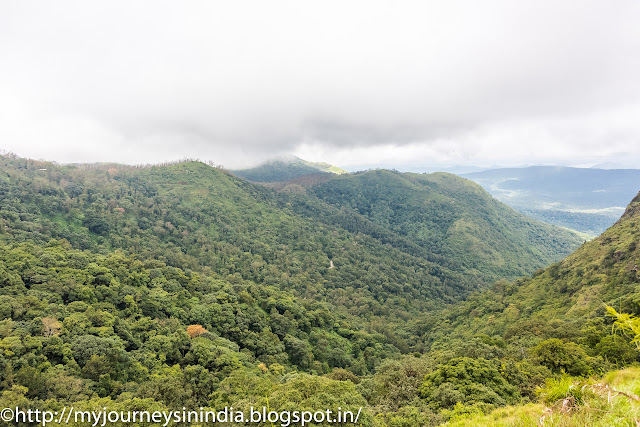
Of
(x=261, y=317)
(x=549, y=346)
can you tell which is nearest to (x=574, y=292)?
(x=549, y=346)

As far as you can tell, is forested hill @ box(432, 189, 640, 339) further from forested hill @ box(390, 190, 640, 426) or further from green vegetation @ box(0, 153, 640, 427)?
green vegetation @ box(0, 153, 640, 427)

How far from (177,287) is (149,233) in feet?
220

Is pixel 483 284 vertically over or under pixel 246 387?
under

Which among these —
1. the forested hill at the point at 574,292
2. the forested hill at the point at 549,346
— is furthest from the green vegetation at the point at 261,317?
the forested hill at the point at 574,292

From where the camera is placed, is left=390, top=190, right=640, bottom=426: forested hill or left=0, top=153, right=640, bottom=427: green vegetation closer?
left=390, top=190, right=640, bottom=426: forested hill

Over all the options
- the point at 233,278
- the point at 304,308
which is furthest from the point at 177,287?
the point at 233,278

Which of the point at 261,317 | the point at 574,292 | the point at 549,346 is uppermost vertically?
the point at 549,346

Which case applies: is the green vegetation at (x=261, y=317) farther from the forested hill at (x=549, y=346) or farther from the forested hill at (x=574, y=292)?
the forested hill at (x=574, y=292)

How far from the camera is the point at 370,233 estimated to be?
183m

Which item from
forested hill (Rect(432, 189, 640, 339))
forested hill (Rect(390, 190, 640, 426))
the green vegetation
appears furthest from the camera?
forested hill (Rect(432, 189, 640, 339))

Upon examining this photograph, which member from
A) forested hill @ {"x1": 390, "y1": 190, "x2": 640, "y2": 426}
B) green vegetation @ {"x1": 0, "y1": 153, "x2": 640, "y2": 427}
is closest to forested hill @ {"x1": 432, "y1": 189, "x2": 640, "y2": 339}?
forested hill @ {"x1": 390, "y1": 190, "x2": 640, "y2": 426}

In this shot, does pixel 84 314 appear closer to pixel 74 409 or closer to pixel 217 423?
pixel 74 409

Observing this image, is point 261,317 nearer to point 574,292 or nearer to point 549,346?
point 549,346

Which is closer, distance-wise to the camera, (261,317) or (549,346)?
(549,346)
